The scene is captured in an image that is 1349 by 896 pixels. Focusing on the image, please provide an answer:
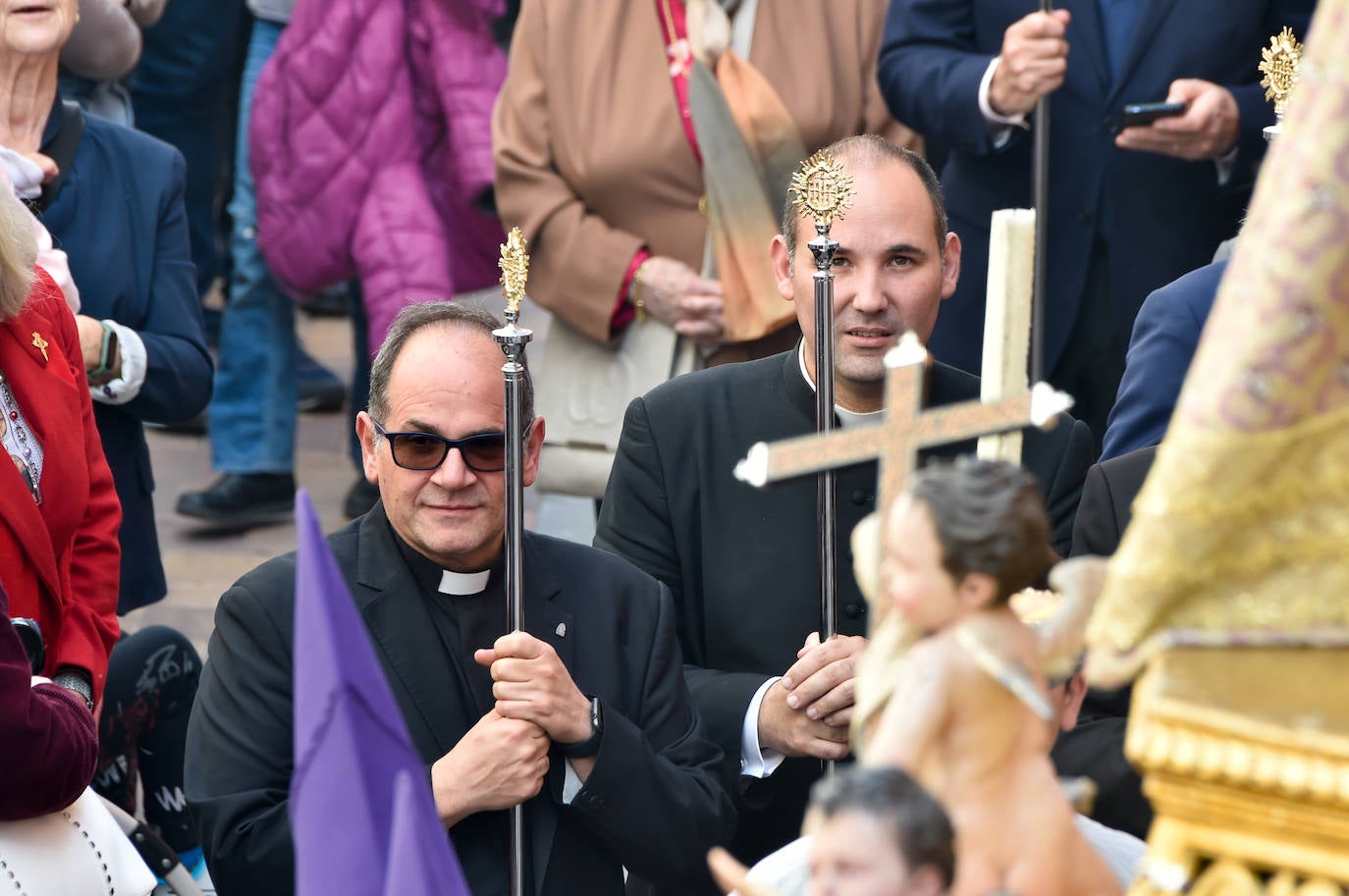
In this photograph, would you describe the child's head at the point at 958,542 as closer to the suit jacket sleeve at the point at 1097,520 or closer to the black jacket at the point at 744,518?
the suit jacket sleeve at the point at 1097,520

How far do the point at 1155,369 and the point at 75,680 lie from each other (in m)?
1.94

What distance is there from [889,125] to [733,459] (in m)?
1.59

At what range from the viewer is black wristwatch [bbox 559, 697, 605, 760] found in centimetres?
285

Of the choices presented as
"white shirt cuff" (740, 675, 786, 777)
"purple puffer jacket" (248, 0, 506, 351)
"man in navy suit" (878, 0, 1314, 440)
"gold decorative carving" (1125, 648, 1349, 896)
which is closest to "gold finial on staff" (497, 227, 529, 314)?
"white shirt cuff" (740, 675, 786, 777)

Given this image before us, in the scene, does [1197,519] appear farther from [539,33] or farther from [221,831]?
[539,33]

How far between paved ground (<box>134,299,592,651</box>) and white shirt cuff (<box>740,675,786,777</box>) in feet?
9.36

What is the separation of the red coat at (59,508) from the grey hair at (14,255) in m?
0.07

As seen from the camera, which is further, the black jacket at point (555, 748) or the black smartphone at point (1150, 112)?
the black smartphone at point (1150, 112)

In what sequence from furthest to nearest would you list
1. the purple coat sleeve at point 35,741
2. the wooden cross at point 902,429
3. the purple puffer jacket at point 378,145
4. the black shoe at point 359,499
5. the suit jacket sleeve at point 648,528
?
1. the black shoe at point 359,499
2. the purple puffer jacket at point 378,145
3. the suit jacket sleeve at point 648,528
4. the purple coat sleeve at point 35,741
5. the wooden cross at point 902,429

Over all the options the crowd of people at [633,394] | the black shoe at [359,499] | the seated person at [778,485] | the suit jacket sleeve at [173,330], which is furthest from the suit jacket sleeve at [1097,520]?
the black shoe at [359,499]

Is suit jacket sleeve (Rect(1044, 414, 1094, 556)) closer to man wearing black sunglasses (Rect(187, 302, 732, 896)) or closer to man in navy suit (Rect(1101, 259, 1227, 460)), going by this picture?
man in navy suit (Rect(1101, 259, 1227, 460))

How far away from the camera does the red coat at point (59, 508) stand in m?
3.47

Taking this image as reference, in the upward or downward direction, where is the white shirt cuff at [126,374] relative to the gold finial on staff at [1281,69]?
downward

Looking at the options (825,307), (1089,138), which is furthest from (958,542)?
(1089,138)
